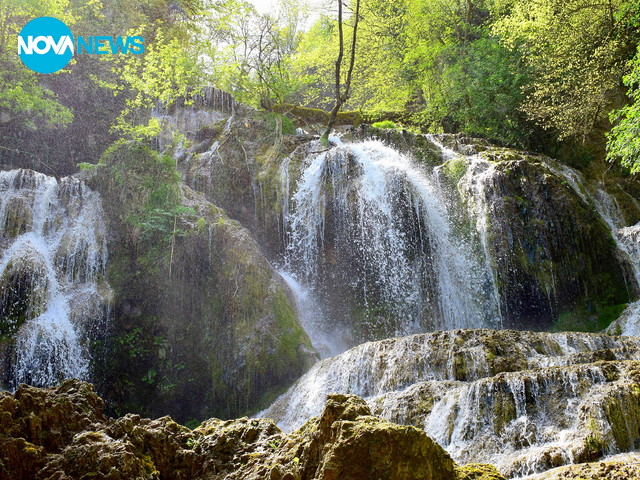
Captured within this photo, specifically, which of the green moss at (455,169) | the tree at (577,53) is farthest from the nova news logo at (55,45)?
the tree at (577,53)

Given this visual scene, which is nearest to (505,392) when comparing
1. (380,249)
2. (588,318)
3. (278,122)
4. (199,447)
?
(199,447)

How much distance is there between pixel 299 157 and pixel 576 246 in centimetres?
806

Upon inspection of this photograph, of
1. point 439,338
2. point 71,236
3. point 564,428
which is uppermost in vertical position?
point 71,236

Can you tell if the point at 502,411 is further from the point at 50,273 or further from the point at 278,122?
the point at 278,122

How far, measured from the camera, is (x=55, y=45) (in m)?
17.6

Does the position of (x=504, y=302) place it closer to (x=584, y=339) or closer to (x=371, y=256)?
(x=371, y=256)

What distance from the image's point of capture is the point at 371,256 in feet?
42.3

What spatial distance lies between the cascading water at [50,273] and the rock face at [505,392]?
16.8 ft

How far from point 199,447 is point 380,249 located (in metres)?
9.89

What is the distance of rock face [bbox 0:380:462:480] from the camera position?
2.54 m

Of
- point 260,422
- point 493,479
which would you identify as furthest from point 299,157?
point 493,479

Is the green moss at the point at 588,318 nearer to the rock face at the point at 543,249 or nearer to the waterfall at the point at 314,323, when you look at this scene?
the rock face at the point at 543,249

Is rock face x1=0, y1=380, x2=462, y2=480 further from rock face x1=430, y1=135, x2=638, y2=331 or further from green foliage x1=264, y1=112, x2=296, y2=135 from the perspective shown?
green foliage x1=264, y1=112, x2=296, y2=135

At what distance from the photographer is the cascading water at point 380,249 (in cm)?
1227
